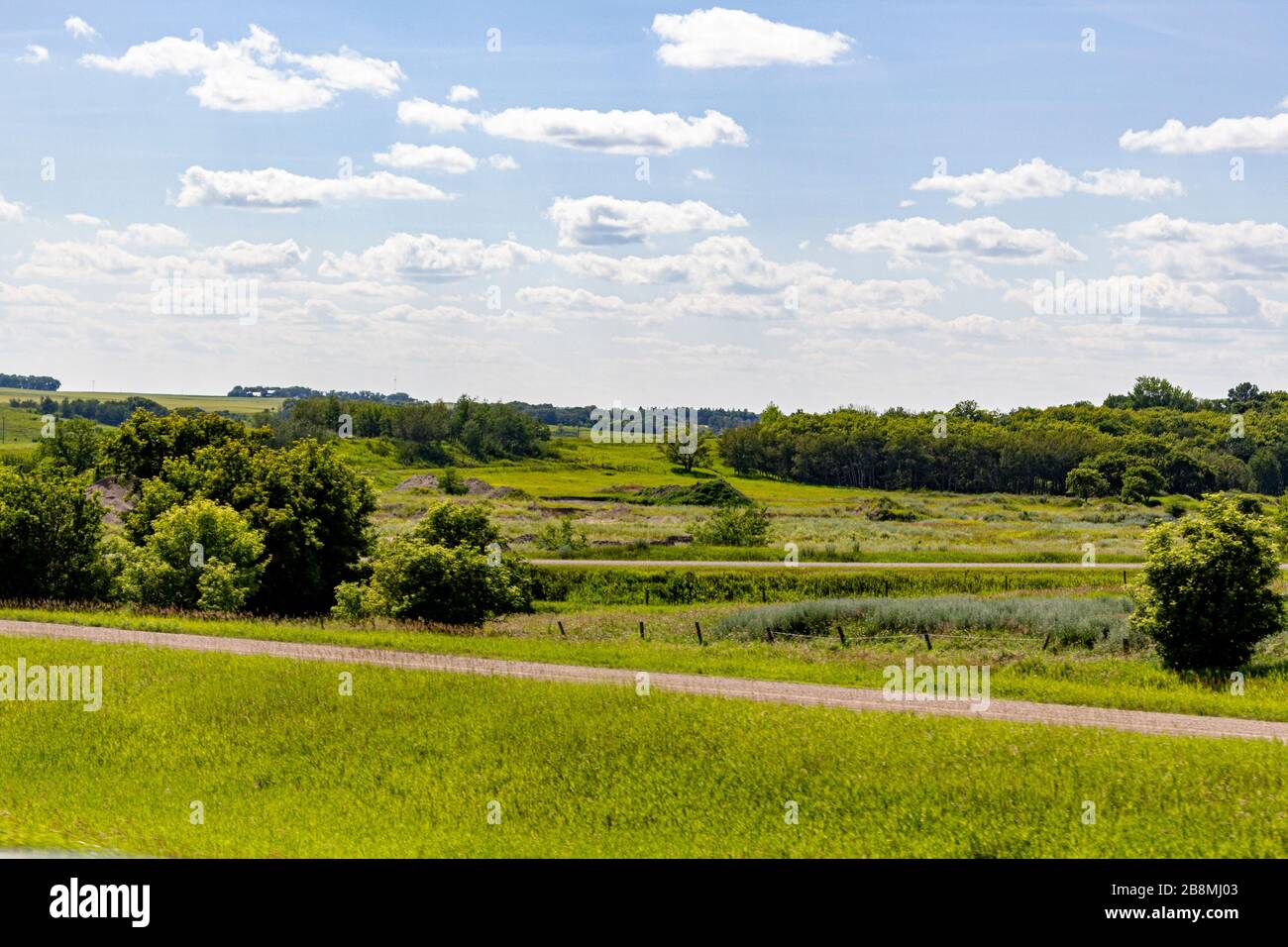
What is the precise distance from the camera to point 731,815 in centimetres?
1762

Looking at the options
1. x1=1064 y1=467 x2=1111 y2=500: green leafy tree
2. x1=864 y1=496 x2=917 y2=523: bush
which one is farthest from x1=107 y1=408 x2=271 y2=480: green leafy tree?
x1=1064 y1=467 x2=1111 y2=500: green leafy tree

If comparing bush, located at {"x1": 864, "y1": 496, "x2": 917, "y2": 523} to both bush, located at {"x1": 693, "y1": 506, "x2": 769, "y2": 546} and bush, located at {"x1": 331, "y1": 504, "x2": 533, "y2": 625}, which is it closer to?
bush, located at {"x1": 693, "y1": 506, "x2": 769, "y2": 546}

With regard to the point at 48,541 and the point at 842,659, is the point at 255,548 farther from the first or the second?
the point at 842,659

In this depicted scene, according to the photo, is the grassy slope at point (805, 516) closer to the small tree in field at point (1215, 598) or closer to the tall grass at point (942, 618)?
the tall grass at point (942, 618)

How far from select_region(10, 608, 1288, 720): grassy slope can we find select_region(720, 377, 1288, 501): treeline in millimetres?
86412

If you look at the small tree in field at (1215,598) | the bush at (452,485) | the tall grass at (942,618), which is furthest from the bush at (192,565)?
the bush at (452,485)

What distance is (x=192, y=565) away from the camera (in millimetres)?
41406

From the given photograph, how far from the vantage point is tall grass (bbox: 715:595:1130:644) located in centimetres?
3681

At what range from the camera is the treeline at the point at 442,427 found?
161500 millimetres

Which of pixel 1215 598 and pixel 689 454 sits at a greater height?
pixel 689 454

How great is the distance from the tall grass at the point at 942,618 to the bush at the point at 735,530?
27.4 metres

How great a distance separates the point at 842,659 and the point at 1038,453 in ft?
388

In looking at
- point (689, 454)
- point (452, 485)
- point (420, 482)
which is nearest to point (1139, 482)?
point (689, 454)
